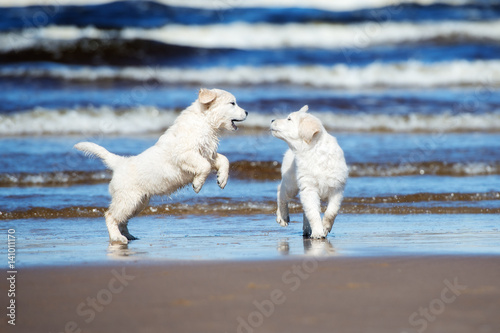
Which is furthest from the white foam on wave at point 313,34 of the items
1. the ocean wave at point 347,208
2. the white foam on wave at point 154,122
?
the ocean wave at point 347,208

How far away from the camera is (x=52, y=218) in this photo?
767cm

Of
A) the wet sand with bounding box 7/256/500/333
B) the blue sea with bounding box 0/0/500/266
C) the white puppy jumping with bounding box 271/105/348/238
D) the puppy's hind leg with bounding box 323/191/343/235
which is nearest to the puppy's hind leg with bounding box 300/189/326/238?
the white puppy jumping with bounding box 271/105/348/238

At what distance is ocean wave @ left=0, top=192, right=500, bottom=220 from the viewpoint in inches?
304

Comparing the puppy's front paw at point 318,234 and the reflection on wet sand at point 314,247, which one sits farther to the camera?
the puppy's front paw at point 318,234

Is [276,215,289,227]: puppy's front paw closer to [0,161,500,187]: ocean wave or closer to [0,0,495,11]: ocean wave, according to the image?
[0,161,500,187]: ocean wave

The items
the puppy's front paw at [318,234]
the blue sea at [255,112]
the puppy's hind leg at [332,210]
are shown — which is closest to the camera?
the puppy's front paw at [318,234]

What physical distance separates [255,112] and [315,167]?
8.87 m

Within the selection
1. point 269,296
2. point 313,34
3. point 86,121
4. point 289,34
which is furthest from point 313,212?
point 313,34

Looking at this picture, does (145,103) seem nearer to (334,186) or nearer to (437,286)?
(334,186)

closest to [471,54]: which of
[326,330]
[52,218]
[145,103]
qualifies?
[145,103]

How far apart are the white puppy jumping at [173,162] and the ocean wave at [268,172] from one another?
10.6 feet

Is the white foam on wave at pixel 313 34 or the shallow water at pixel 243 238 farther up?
the white foam on wave at pixel 313 34

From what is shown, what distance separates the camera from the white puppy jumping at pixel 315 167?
6.09m

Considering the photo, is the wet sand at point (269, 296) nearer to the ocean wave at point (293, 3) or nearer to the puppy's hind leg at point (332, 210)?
the puppy's hind leg at point (332, 210)
